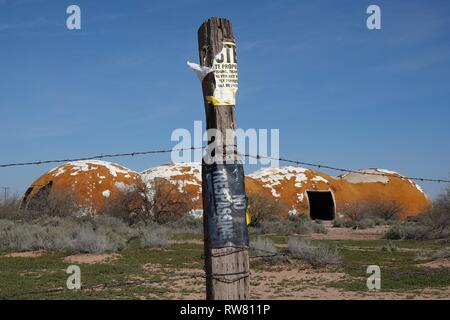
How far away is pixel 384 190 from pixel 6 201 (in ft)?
93.3

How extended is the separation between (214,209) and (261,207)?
28550 mm

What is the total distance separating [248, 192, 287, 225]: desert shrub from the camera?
1266 inches

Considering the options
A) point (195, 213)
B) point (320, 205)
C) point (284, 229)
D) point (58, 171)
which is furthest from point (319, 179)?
point (58, 171)

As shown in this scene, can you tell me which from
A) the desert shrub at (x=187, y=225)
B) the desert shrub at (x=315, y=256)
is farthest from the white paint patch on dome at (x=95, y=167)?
the desert shrub at (x=315, y=256)

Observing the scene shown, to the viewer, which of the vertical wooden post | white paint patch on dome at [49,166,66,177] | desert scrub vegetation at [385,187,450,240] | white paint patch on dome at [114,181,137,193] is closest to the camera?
the vertical wooden post

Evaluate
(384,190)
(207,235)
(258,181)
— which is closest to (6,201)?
(258,181)

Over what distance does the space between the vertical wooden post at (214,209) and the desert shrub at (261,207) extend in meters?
27.3

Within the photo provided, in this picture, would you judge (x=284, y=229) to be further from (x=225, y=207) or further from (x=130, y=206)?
(x=225, y=207)

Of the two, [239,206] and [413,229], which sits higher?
[239,206]

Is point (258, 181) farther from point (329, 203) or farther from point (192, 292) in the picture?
point (192, 292)

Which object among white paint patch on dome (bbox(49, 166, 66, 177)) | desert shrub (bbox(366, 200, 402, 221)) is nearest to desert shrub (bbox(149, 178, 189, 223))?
white paint patch on dome (bbox(49, 166, 66, 177))

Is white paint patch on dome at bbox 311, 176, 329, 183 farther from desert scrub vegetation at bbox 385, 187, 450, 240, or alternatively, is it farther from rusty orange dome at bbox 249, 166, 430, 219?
desert scrub vegetation at bbox 385, 187, 450, 240

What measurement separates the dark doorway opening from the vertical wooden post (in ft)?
130
